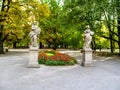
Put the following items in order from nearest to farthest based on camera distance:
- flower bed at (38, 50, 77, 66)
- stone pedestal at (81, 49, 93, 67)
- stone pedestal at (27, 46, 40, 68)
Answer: stone pedestal at (27, 46, 40, 68), stone pedestal at (81, 49, 93, 67), flower bed at (38, 50, 77, 66)

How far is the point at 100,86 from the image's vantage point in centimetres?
881

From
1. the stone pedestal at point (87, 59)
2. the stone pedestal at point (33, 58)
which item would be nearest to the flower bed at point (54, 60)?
the stone pedestal at point (87, 59)

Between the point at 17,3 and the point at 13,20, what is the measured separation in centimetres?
240

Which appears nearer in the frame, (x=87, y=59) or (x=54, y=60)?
(x=87, y=59)

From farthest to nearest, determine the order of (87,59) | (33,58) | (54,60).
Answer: (54,60) → (87,59) → (33,58)

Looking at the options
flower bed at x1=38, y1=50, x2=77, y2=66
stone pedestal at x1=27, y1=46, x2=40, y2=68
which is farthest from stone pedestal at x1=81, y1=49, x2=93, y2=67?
stone pedestal at x1=27, y1=46, x2=40, y2=68

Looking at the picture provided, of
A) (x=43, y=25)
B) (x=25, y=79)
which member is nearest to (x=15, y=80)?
(x=25, y=79)

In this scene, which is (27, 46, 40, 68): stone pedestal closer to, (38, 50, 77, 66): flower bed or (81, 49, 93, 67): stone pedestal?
(38, 50, 77, 66): flower bed

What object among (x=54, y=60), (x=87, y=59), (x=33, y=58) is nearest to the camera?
(x=33, y=58)

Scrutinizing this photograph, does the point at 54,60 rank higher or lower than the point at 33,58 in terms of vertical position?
lower

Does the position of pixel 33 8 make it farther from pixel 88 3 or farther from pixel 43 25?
pixel 43 25

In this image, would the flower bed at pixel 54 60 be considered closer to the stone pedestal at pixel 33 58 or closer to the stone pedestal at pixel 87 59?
the stone pedestal at pixel 87 59

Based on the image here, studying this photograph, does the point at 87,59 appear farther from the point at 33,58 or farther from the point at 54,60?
the point at 33,58

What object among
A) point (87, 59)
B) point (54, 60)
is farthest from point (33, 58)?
point (87, 59)
